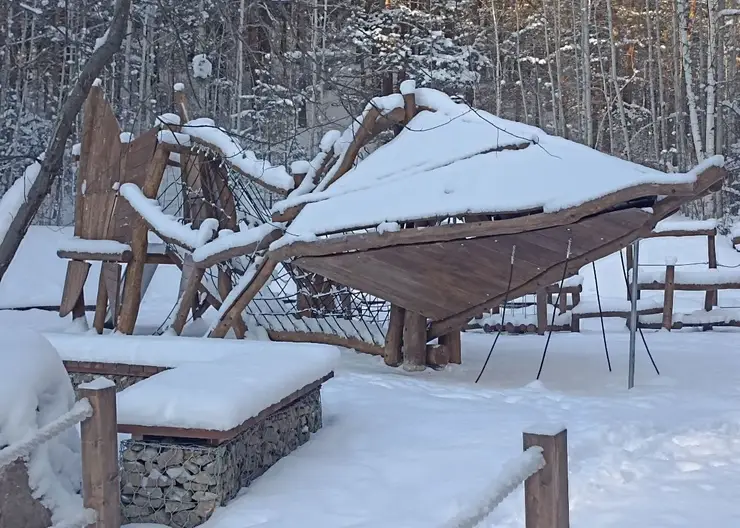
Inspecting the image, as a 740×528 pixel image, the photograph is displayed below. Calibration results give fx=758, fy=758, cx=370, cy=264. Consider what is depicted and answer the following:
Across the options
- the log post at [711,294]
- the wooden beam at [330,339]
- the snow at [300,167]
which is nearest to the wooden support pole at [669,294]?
the log post at [711,294]

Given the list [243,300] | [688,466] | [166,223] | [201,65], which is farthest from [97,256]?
[688,466]

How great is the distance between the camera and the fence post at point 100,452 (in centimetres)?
268

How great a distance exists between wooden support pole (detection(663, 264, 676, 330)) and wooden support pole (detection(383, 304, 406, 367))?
3682mm

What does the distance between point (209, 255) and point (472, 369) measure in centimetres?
264

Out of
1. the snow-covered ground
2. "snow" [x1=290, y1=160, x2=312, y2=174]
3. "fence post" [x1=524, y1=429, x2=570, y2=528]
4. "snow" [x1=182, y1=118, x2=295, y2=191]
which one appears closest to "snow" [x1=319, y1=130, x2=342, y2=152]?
"snow" [x1=290, y1=160, x2=312, y2=174]

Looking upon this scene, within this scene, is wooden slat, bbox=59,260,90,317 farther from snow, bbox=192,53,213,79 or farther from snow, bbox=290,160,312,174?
snow, bbox=192,53,213,79

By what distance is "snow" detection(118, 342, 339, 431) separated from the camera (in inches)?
138

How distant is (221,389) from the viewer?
3.79 meters

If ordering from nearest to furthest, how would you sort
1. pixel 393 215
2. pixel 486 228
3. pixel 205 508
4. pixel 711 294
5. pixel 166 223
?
pixel 205 508 < pixel 486 228 < pixel 393 215 < pixel 166 223 < pixel 711 294

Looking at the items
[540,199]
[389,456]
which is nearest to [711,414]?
[540,199]

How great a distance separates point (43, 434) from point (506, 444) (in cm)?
277

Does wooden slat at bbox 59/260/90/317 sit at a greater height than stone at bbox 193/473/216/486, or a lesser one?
greater

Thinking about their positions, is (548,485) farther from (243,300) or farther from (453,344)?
(453,344)

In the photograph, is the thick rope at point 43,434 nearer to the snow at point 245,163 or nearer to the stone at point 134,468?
the stone at point 134,468
